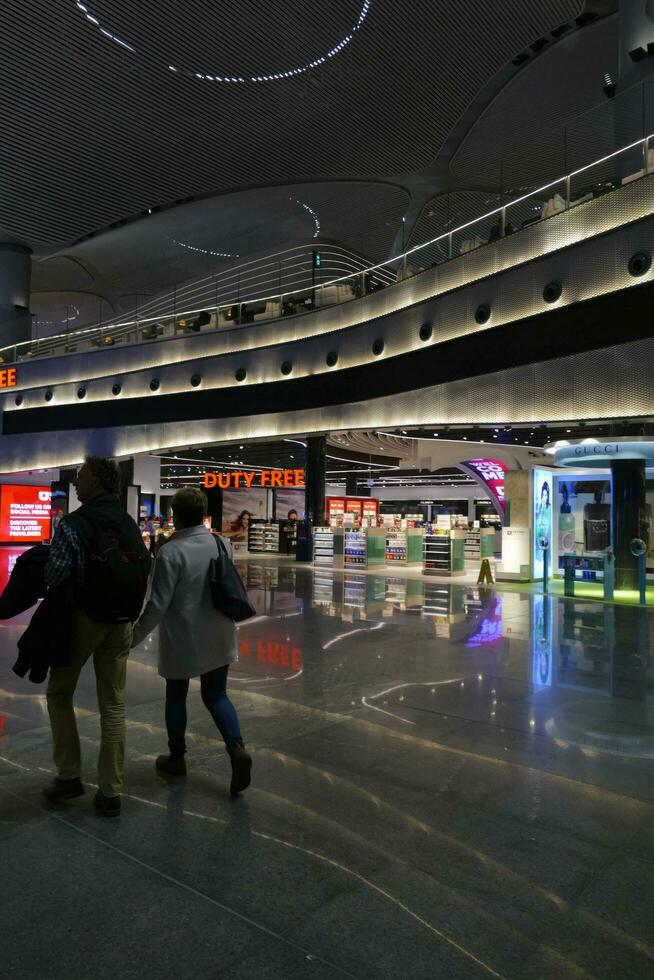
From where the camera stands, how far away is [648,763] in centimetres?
366

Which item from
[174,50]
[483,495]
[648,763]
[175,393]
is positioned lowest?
[648,763]

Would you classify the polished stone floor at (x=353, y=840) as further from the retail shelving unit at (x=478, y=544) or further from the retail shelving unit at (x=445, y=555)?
the retail shelving unit at (x=478, y=544)

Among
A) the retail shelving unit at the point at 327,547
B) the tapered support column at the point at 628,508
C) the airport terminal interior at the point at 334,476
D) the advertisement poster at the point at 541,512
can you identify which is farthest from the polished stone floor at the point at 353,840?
the retail shelving unit at the point at 327,547

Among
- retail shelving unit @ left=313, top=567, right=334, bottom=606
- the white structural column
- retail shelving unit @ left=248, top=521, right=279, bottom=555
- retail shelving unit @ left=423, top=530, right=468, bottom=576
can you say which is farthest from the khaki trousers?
the white structural column

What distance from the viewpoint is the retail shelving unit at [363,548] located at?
2022 cm

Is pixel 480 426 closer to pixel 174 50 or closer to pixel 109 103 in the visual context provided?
pixel 174 50

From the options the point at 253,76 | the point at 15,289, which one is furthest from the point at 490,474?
the point at 15,289

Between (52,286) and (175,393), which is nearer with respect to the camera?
(175,393)

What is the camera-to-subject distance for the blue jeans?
324cm

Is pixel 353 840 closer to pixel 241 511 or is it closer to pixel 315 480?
pixel 315 480

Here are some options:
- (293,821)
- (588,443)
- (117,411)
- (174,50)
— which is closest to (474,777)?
(293,821)

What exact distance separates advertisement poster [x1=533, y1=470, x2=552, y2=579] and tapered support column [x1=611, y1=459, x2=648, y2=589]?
2284 millimetres

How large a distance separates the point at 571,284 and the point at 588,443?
9.47ft

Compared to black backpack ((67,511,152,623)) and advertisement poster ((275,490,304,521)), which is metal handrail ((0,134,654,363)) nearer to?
advertisement poster ((275,490,304,521))
